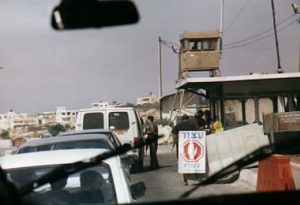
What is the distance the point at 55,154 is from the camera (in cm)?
606

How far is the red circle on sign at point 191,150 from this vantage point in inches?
594

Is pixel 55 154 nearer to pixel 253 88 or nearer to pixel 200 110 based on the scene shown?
pixel 253 88

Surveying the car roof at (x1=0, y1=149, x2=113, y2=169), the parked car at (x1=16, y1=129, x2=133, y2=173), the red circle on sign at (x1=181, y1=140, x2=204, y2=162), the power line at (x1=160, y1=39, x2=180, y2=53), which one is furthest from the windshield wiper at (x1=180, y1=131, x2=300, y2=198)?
the red circle on sign at (x1=181, y1=140, x2=204, y2=162)

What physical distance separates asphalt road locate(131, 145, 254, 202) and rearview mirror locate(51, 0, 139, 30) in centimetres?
110

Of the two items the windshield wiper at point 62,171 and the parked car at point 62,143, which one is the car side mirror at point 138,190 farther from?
the windshield wiper at point 62,171

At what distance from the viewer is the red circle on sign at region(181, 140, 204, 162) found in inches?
594

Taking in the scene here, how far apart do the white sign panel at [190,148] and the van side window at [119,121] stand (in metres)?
3.42

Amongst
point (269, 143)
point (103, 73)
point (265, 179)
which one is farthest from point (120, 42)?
point (265, 179)

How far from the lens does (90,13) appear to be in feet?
9.97

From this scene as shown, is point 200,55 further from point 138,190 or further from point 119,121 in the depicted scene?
point 119,121

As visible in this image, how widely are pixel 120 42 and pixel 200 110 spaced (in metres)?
6.78

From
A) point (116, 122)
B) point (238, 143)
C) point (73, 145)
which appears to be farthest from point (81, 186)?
point (116, 122)

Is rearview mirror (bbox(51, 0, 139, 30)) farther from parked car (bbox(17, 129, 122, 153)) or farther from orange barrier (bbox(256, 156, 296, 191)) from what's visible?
parked car (bbox(17, 129, 122, 153))

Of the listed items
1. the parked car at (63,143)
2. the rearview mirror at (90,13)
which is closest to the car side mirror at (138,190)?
the parked car at (63,143)
